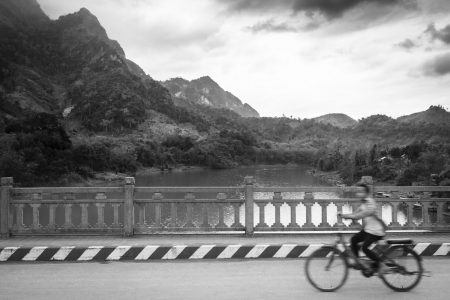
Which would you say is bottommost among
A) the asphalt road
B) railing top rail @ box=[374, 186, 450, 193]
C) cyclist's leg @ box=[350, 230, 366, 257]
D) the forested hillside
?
the asphalt road

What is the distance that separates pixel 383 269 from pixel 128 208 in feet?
19.1

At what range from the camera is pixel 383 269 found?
6637mm

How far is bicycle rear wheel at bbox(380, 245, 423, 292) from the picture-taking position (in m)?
6.60

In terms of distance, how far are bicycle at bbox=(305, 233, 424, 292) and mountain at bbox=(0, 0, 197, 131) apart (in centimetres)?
10547

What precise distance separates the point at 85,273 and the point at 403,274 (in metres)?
5.18

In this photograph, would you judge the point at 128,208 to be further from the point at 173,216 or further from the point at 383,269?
the point at 383,269

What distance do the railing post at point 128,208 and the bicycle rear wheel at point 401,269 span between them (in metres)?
5.78

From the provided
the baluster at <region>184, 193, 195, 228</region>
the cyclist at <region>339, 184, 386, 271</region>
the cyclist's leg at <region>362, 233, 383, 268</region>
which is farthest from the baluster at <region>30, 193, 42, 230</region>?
the cyclist's leg at <region>362, 233, 383, 268</region>

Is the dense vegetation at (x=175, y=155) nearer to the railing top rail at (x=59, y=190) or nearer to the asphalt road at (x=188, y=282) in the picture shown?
the railing top rail at (x=59, y=190)

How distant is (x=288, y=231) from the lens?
10.7 meters

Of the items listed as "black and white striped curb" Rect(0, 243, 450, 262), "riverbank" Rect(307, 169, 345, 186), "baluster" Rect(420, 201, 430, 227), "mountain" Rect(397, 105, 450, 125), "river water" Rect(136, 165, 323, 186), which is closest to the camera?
"black and white striped curb" Rect(0, 243, 450, 262)

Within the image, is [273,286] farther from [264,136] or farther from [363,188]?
[264,136]

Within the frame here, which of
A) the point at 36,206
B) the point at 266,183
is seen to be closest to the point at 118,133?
the point at 266,183

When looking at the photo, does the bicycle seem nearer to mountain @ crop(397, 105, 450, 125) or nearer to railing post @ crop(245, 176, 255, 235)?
railing post @ crop(245, 176, 255, 235)
